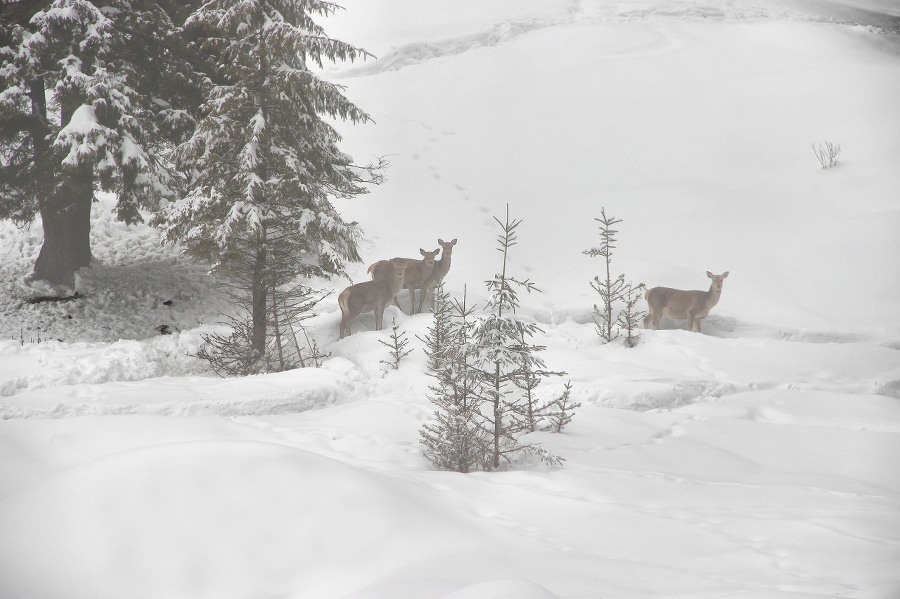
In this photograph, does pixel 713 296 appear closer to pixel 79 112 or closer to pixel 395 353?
pixel 395 353

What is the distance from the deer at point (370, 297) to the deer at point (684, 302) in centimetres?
450

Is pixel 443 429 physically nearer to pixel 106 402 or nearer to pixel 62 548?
pixel 62 548

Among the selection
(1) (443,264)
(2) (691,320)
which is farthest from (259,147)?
(2) (691,320)

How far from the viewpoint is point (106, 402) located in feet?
22.2

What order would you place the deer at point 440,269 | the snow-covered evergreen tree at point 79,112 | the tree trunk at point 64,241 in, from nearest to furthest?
the snow-covered evergreen tree at point 79,112, the deer at point 440,269, the tree trunk at point 64,241

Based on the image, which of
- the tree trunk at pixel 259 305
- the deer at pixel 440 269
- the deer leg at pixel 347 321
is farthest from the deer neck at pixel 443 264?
the tree trunk at pixel 259 305

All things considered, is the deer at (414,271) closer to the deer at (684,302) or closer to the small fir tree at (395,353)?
the small fir tree at (395,353)

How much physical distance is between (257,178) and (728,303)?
27.6 ft

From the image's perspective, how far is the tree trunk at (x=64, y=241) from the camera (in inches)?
443

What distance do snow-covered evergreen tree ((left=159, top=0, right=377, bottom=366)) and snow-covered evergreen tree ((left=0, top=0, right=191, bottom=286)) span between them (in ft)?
4.93

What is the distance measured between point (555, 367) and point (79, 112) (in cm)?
881

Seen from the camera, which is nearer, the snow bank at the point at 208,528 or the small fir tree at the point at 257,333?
the snow bank at the point at 208,528

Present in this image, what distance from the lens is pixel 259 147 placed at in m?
8.87

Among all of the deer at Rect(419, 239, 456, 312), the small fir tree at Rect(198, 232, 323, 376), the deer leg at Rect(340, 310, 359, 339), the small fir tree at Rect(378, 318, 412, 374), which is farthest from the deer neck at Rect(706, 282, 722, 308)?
the small fir tree at Rect(198, 232, 323, 376)
